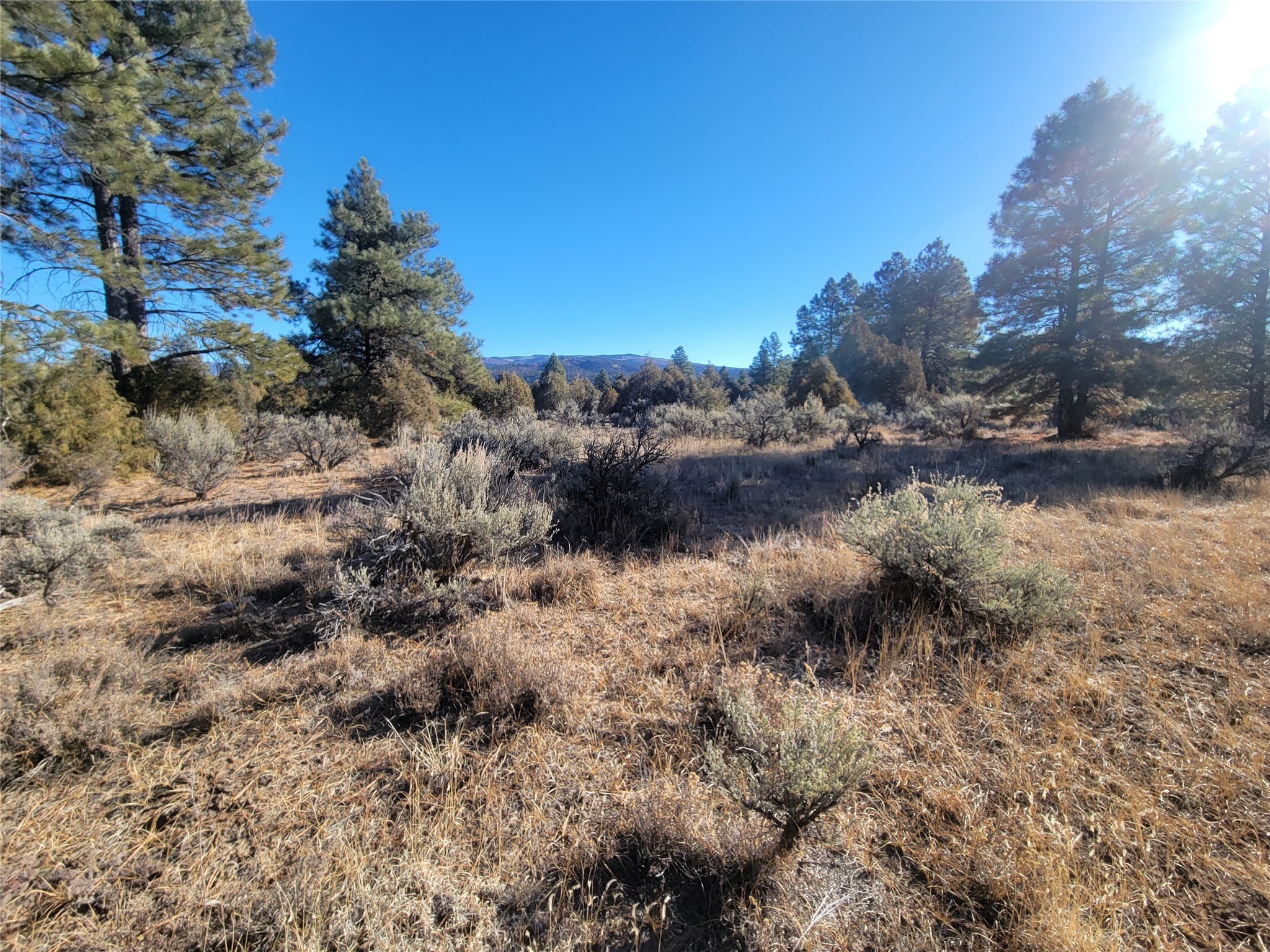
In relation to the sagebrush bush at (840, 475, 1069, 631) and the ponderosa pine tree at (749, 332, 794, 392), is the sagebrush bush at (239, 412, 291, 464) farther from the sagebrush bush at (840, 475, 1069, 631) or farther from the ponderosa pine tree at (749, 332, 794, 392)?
the ponderosa pine tree at (749, 332, 794, 392)

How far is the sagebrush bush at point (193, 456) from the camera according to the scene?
573cm

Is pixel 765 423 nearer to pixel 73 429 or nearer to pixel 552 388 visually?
pixel 73 429

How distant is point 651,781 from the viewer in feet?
5.42

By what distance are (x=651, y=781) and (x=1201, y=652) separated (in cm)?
302

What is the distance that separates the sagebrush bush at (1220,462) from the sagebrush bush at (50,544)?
38.0ft

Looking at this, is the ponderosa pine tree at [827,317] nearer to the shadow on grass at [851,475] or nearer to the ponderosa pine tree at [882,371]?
the ponderosa pine tree at [882,371]

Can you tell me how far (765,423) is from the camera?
444 inches

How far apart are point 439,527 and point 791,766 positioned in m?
2.62

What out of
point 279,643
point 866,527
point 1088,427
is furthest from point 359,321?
point 1088,427

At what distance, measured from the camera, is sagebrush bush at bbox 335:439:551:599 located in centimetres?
308

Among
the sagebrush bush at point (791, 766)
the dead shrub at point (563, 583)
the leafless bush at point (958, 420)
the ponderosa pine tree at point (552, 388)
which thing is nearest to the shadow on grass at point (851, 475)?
the dead shrub at point (563, 583)

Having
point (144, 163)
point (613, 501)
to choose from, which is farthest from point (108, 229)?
point (613, 501)

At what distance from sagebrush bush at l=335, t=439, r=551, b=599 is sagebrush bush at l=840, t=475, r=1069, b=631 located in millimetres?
2459

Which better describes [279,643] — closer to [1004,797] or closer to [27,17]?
[1004,797]
